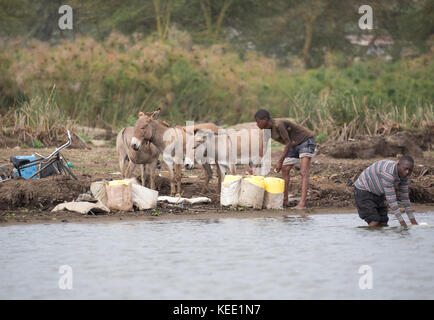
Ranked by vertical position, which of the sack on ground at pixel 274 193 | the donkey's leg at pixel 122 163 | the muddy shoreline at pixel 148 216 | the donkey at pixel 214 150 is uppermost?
the donkey at pixel 214 150

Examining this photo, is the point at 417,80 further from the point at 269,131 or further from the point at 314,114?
the point at 269,131

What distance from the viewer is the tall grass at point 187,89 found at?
71.0 ft

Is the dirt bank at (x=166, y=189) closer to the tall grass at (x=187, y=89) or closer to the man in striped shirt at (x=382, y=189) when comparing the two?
the man in striped shirt at (x=382, y=189)

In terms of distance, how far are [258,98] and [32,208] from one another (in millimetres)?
15470

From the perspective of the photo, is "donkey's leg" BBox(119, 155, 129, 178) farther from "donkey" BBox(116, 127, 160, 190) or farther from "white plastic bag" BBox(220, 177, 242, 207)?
"white plastic bag" BBox(220, 177, 242, 207)

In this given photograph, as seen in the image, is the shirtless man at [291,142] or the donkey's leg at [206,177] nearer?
the shirtless man at [291,142]

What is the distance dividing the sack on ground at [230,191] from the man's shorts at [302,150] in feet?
3.33

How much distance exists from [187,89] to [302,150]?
507 inches

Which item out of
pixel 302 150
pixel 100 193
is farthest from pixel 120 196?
pixel 302 150

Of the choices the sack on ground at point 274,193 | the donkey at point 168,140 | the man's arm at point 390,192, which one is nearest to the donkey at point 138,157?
the donkey at point 168,140

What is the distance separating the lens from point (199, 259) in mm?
9961

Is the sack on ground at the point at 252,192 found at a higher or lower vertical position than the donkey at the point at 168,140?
lower
